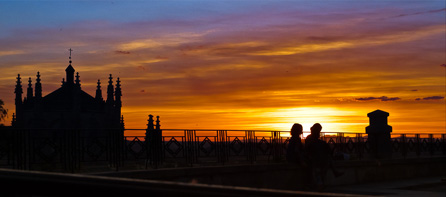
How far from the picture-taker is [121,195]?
2930 mm

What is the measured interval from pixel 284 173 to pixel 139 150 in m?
4.66

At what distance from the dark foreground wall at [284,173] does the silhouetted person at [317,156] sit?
2.05 metres

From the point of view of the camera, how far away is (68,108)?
324 ft

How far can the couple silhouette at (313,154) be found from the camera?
639 inches

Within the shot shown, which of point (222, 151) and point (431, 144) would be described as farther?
point (431, 144)

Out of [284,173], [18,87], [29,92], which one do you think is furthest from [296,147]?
[18,87]

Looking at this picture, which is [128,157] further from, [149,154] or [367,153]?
[367,153]

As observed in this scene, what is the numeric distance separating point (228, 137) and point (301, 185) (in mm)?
3074

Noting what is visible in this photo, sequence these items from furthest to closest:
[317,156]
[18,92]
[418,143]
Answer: [18,92] < [418,143] < [317,156]

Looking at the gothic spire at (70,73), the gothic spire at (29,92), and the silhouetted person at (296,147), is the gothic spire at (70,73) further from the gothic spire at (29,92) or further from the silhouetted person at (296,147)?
the silhouetted person at (296,147)

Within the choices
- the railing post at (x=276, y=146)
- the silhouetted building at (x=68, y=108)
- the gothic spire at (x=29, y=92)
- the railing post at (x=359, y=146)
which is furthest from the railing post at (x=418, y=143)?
the gothic spire at (x=29, y=92)

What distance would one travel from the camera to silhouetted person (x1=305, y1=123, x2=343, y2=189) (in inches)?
637

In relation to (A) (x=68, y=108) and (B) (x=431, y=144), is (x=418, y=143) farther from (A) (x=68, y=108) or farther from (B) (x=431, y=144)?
(A) (x=68, y=108)

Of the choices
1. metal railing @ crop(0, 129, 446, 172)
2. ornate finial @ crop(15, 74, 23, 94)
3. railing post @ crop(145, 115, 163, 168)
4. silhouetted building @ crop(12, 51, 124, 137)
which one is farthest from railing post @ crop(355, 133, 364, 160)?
ornate finial @ crop(15, 74, 23, 94)
